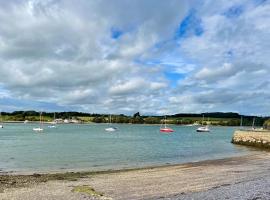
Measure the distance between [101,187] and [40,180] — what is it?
501 cm

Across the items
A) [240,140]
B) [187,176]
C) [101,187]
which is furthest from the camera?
[240,140]

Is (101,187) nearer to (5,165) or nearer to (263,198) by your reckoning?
(263,198)

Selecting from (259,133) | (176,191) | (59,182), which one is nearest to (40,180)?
(59,182)

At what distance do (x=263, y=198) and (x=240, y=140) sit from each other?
65.6 metres

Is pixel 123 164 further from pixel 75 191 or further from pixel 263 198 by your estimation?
pixel 263 198

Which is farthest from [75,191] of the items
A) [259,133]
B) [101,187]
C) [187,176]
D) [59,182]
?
[259,133]

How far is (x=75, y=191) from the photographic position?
69.3 feet

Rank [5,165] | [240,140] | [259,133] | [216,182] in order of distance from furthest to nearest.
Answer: [240,140], [259,133], [5,165], [216,182]

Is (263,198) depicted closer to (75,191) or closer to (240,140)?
(75,191)

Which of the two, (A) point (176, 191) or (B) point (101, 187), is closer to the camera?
(A) point (176, 191)

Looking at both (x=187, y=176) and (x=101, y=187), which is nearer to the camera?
(x=101, y=187)

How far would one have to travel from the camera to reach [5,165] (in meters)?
40.5

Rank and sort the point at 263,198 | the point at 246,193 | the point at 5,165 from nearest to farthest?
the point at 263,198
the point at 246,193
the point at 5,165

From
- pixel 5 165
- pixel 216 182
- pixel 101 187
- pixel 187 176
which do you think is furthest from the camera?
pixel 5 165
